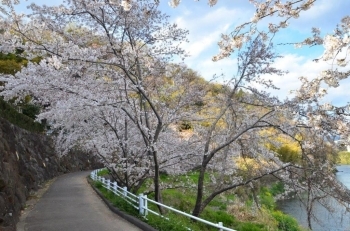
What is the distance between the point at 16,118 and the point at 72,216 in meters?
10.2

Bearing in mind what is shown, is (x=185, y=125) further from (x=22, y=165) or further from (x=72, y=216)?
(x=22, y=165)

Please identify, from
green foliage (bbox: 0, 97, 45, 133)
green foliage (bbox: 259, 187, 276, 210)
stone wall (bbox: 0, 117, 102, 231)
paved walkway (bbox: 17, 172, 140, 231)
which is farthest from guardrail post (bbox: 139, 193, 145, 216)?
green foliage (bbox: 259, 187, 276, 210)

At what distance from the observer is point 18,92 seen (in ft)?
31.4

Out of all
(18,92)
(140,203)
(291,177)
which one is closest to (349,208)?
(291,177)

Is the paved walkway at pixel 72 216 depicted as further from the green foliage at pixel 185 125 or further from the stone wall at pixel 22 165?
the green foliage at pixel 185 125

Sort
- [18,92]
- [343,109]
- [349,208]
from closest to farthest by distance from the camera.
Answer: [343,109] → [349,208] → [18,92]

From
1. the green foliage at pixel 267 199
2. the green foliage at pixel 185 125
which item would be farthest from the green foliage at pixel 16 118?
the green foliage at pixel 267 199

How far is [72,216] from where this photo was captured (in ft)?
34.4

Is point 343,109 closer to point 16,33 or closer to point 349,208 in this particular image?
point 349,208

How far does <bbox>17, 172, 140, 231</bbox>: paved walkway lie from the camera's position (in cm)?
895

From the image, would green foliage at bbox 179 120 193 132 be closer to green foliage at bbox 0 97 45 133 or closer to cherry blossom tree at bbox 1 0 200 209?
cherry blossom tree at bbox 1 0 200 209

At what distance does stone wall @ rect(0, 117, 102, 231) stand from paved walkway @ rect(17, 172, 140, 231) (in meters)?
0.49

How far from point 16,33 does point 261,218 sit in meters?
10.8

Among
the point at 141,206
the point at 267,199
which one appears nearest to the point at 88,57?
the point at 141,206
